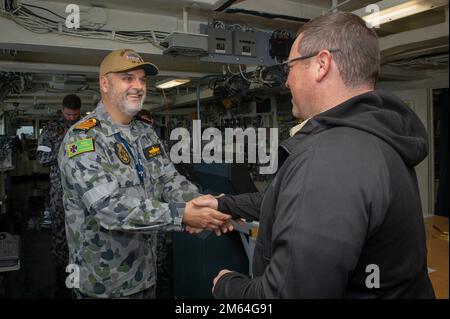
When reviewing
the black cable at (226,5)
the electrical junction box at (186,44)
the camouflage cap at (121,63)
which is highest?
the black cable at (226,5)

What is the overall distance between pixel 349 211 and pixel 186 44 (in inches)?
96.8

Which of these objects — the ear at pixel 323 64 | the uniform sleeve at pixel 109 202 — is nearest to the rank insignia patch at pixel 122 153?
the uniform sleeve at pixel 109 202

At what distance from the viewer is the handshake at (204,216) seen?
176cm

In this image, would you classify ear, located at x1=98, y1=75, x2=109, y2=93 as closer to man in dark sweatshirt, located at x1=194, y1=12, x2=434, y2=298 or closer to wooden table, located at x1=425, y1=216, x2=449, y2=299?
man in dark sweatshirt, located at x1=194, y1=12, x2=434, y2=298

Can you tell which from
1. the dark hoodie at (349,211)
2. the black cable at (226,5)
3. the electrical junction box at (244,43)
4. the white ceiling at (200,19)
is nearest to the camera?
the dark hoodie at (349,211)

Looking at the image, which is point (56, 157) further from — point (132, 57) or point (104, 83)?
point (132, 57)

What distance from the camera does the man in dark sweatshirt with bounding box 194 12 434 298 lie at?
75 cm

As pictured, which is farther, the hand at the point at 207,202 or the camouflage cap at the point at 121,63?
the camouflage cap at the point at 121,63

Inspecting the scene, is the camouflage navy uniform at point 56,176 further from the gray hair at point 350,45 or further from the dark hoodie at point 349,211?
the gray hair at point 350,45

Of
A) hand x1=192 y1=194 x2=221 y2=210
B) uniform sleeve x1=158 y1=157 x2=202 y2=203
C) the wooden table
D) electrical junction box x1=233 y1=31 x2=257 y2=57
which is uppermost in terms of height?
electrical junction box x1=233 y1=31 x2=257 y2=57

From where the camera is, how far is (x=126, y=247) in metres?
1.79

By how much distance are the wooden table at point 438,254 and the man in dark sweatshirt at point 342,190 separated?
885 mm

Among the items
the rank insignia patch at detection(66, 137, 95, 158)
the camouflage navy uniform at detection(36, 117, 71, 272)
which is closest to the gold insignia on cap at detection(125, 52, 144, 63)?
the rank insignia patch at detection(66, 137, 95, 158)
